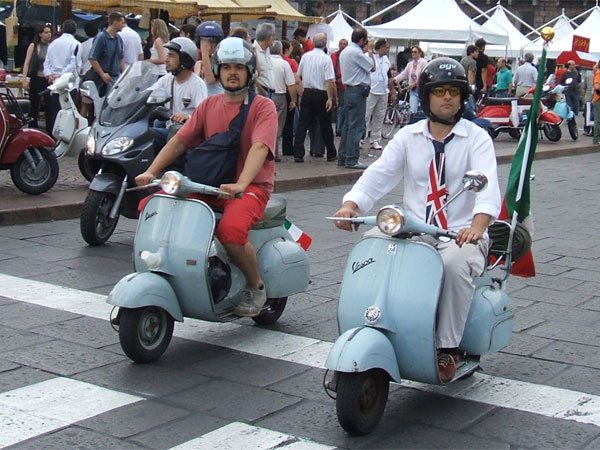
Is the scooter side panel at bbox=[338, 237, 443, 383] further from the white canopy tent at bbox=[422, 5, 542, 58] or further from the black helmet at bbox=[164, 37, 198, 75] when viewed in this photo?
the white canopy tent at bbox=[422, 5, 542, 58]

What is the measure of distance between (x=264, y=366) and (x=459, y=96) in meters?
1.67

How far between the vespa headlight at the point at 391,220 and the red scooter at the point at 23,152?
6211 mm

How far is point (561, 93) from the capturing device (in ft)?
67.3

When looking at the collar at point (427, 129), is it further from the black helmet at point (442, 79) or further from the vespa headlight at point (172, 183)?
the vespa headlight at point (172, 183)

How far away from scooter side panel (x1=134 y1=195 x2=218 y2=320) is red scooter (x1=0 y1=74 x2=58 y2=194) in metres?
4.69

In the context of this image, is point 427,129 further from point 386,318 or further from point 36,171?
point 36,171

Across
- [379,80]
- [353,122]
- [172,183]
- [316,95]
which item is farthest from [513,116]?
[172,183]

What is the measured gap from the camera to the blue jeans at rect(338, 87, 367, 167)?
13344 millimetres

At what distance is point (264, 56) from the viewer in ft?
43.1

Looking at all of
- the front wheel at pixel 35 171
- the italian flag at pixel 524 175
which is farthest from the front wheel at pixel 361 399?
the front wheel at pixel 35 171

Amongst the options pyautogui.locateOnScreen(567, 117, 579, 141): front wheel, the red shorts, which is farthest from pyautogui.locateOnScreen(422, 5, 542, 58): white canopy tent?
the red shorts

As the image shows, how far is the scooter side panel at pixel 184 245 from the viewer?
511 centimetres

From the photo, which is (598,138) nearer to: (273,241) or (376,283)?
(273,241)

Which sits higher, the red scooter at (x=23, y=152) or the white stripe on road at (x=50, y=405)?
the red scooter at (x=23, y=152)
